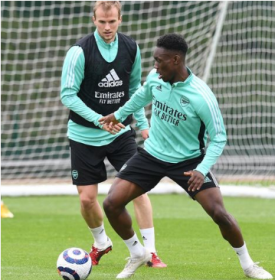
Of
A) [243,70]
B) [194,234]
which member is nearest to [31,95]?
[243,70]

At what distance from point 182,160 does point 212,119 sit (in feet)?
1.50

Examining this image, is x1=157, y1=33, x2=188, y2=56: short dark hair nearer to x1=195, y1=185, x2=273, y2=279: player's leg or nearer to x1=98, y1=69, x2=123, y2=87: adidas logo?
x1=195, y1=185, x2=273, y2=279: player's leg

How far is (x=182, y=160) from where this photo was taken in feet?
23.5

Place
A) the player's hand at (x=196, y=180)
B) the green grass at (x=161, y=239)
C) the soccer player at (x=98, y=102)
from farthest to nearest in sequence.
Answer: the soccer player at (x=98, y=102)
the green grass at (x=161, y=239)
the player's hand at (x=196, y=180)

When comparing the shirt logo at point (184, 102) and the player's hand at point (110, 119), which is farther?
the player's hand at point (110, 119)

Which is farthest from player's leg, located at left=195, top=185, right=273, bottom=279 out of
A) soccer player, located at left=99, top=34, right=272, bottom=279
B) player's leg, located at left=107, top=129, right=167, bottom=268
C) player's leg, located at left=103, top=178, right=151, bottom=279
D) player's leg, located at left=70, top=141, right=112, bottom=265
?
player's leg, located at left=70, top=141, right=112, bottom=265

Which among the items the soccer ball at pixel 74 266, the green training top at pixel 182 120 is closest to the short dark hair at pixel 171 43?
the green training top at pixel 182 120

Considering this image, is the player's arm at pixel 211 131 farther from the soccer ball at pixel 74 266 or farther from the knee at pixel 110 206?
the soccer ball at pixel 74 266

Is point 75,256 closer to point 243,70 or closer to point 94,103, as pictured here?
point 94,103

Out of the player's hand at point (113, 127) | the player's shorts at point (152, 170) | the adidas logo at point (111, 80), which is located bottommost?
the player's shorts at point (152, 170)

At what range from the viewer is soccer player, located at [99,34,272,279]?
6.93 meters

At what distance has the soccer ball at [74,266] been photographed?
693 cm

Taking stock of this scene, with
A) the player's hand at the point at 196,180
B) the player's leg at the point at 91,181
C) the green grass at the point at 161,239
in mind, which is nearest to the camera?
the player's hand at the point at 196,180

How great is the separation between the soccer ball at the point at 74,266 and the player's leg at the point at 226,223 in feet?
3.22
